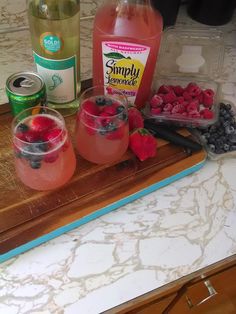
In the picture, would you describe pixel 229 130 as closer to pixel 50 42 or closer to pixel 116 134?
pixel 116 134

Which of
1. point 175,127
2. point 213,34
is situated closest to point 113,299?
point 175,127

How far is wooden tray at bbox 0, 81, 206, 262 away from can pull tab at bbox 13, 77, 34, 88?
94 mm

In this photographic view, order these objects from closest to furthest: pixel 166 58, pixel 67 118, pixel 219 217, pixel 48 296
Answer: pixel 48 296 < pixel 219 217 < pixel 67 118 < pixel 166 58

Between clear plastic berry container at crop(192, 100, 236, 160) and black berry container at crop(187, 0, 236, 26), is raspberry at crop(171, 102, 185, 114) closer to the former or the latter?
clear plastic berry container at crop(192, 100, 236, 160)

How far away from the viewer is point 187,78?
31.3 inches

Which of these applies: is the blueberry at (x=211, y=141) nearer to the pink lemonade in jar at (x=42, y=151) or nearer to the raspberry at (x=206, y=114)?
the raspberry at (x=206, y=114)

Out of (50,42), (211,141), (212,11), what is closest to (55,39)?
(50,42)

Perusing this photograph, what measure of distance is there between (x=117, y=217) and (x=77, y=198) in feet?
0.23

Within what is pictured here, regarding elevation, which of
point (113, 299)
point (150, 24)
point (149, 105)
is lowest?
point (113, 299)

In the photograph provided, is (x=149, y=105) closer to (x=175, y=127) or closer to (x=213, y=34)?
(x=175, y=127)

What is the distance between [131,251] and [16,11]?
23.7 inches

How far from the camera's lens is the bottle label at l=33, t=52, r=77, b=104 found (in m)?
0.63

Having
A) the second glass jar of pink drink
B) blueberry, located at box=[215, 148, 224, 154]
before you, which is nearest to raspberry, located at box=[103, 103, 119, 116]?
the second glass jar of pink drink

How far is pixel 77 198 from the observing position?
1.91 ft
